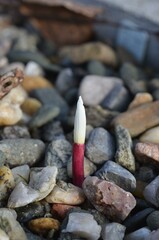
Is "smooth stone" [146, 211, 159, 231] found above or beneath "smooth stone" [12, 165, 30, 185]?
above

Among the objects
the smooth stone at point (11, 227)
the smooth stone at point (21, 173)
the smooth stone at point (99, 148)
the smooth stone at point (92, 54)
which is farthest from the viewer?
the smooth stone at point (92, 54)

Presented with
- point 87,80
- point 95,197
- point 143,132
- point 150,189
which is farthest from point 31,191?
point 87,80

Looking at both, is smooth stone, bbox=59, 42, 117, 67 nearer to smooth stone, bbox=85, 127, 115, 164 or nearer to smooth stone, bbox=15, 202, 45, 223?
smooth stone, bbox=85, 127, 115, 164

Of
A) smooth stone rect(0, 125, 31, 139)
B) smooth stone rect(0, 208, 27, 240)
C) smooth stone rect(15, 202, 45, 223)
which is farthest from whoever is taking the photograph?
smooth stone rect(0, 125, 31, 139)


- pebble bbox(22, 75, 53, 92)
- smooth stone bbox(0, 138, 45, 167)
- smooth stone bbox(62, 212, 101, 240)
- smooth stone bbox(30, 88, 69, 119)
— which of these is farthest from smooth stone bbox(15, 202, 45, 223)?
pebble bbox(22, 75, 53, 92)

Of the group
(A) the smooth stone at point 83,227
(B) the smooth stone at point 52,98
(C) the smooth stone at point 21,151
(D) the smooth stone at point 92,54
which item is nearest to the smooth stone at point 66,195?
A: (A) the smooth stone at point 83,227

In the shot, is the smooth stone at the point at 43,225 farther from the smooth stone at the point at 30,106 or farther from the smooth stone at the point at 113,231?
the smooth stone at the point at 30,106
